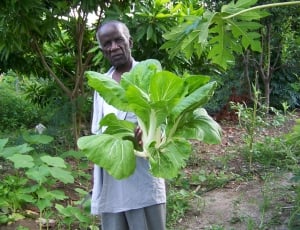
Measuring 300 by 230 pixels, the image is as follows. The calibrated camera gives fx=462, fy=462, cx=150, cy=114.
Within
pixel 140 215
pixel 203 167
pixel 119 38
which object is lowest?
pixel 203 167

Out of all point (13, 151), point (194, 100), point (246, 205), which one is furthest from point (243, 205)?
point (194, 100)

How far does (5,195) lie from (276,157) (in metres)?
2.39

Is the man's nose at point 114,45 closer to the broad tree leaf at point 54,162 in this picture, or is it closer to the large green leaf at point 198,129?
the large green leaf at point 198,129

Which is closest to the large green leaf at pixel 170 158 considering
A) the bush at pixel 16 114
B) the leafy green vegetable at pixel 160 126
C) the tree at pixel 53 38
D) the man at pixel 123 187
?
the leafy green vegetable at pixel 160 126

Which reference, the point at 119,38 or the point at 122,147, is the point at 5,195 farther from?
the point at 122,147

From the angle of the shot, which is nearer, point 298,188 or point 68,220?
point 68,220

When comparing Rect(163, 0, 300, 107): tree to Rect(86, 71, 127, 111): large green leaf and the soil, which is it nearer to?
Rect(86, 71, 127, 111): large green leaf

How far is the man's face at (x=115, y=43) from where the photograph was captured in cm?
194

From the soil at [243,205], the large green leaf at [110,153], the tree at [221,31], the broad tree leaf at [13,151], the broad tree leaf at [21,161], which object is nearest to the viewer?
the large green leaf at [110,153]

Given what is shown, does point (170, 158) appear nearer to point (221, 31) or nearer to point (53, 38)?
point (221, 31)

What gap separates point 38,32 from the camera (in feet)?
12.9

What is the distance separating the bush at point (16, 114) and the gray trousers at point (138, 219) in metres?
4.56

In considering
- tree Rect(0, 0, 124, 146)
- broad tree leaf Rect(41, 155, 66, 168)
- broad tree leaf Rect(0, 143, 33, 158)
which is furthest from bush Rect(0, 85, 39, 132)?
broad tree leaf Rect(41, 155, 66, 168)

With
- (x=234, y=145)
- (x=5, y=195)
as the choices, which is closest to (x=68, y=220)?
A: (x=5, y=195)
